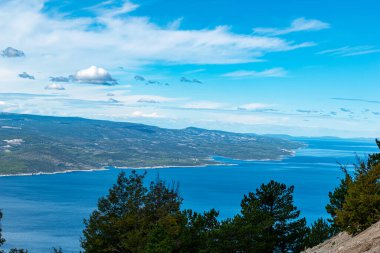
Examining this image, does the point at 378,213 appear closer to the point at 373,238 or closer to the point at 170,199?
the point at 373,238

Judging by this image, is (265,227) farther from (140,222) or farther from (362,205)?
(140,222)

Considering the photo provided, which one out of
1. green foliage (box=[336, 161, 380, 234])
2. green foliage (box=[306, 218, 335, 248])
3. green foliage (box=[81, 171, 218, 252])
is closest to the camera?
green foliage (box=[336, 161, 380, 234])

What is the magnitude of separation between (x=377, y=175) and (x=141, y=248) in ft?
89.2

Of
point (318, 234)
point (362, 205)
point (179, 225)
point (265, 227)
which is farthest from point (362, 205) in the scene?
point (318, 234)

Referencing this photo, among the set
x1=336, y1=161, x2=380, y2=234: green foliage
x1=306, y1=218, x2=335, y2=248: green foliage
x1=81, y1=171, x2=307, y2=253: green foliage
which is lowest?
x1=306, y1=218, x2=335, y2=248: green foliage

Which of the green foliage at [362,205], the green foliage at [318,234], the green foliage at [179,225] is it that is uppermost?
the green foliage at [362,205]

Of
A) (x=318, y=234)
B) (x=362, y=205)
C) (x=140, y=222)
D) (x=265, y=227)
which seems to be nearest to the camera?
(x=362, y=205)

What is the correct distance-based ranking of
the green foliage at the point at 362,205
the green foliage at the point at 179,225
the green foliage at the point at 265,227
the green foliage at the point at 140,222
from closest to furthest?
the green foliage at the point at 362,205
the green foliage at the point at 179,225
the green foliage at the point at 265,227
the green foliage at the point at 140,222

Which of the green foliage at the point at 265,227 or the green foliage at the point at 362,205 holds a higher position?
the green foliage at the point at 362,205

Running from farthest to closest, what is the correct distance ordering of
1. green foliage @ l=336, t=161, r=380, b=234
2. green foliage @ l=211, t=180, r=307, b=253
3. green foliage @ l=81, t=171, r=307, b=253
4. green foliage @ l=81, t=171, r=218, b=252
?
green foliage @ l=81, t=171, r=218, b=252 < green foliage @ l=211, t=180, r=307, b=253 < green foliage @ l=81, t=171, r=307, b=253 < green foliage @ l=336, t=161, r=380, b=234

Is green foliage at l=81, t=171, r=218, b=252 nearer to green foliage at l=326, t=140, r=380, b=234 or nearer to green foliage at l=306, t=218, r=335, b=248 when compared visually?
green foliage at l=326, t=140, r=380, b=234

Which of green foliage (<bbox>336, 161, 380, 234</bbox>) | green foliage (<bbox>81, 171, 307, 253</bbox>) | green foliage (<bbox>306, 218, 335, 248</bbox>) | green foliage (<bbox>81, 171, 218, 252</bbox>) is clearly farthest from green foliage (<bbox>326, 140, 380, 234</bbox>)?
green foliage (<bbox>306, 218, 335, 248</bbox>)

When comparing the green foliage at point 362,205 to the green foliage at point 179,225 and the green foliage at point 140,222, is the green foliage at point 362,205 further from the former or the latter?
the green foliage at point 140,222

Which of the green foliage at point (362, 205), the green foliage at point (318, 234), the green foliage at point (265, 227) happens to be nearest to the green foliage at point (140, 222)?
the green foliage at point (265, 227)
